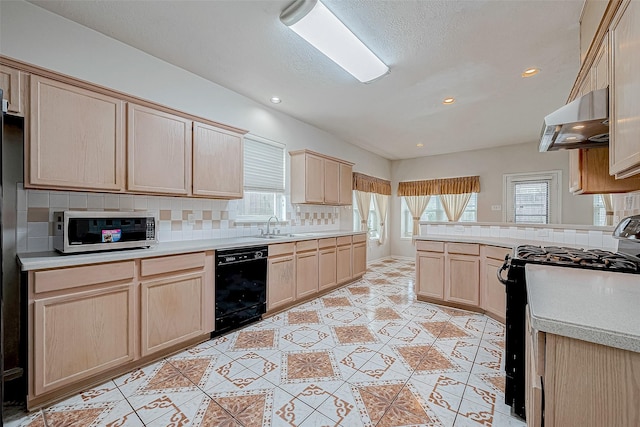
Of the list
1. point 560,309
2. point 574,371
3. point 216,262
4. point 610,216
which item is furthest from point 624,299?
point 610,216

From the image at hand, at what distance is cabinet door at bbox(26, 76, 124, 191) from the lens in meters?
1.85

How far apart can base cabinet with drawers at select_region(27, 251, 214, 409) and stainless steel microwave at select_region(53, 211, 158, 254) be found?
183 mm

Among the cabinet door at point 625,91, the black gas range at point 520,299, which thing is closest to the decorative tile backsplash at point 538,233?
the black gas range at point 520,299

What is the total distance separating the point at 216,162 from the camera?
2.95 meters

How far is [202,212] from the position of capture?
10.3ft

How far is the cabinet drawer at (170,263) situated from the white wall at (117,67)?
5.27ft

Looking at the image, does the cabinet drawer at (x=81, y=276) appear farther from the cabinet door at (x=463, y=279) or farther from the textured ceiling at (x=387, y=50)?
the cabinet door at (x=463, y=279)

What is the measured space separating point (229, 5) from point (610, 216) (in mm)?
6232

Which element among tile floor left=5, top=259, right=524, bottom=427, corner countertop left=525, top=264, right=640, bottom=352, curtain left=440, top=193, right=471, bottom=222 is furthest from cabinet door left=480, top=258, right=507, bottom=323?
curtain left=440, top=193, right=471, bottom=222

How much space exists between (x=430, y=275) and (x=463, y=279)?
42 cm

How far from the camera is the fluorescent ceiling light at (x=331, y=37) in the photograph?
201 centimetres

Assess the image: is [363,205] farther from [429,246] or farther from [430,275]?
[430,275]

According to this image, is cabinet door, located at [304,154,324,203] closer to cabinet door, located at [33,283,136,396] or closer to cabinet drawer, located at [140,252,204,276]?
cabinet drawer, located at [140,252,204,276]

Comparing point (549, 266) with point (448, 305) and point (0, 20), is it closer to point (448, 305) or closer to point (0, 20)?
point (448, 305)
